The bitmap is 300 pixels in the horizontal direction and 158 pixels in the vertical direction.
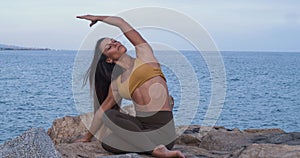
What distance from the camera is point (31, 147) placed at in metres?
5.34

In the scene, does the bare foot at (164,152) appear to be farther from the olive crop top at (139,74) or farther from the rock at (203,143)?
the olive crop top at (139,74)

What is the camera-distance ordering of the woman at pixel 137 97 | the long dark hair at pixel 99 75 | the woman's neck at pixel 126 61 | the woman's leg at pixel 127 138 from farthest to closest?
the long dark hair at pixel 99 75 → the woman's neck at pixel 126 61 → the woman at pixel 137 97 → the woman's leg at pixel 127 138

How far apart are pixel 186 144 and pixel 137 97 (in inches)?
84.8

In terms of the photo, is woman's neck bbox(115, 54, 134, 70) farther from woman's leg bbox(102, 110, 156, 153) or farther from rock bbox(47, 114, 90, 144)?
rock bbox(47, 114, 90, 144)

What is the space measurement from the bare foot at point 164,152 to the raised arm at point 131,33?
105 cm

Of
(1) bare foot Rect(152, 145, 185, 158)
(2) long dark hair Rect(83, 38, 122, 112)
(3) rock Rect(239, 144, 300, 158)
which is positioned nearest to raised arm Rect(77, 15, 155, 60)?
(2) long dark hair Rect(83, 38, 122, 112)

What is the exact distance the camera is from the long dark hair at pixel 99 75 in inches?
260

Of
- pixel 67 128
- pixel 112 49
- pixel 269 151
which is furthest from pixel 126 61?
pixel 67 128

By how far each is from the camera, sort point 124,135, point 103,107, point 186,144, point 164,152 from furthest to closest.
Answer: point 186,144
point 103,107
point 124,135
point 164,152

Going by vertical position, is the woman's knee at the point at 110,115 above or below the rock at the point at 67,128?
above

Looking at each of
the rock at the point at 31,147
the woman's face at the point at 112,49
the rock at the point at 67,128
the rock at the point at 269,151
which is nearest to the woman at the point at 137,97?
the woman's face at the point at 112,49

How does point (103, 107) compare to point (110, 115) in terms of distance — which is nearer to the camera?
point (110, 115)

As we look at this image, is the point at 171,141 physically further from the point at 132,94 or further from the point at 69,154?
the point at 69,154

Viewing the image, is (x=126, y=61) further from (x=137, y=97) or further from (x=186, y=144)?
(x=186, y=144)
